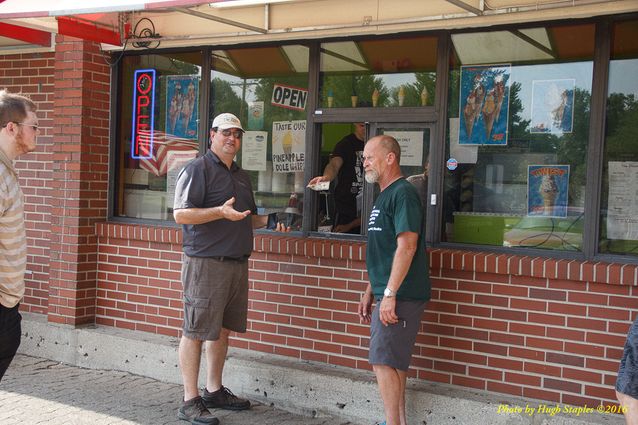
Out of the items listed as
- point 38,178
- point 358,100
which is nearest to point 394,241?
point 358,100

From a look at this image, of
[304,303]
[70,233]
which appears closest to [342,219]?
[304,303]

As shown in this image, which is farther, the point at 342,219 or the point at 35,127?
the point at 342,219

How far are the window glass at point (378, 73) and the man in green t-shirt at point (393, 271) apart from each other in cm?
101

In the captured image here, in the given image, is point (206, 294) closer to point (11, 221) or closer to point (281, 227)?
point (281, 227)

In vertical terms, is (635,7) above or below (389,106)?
above

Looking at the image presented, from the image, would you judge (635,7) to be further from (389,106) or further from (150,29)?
(150,29)

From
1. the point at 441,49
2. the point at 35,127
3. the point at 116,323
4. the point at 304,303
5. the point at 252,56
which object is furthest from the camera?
the point at 116,323

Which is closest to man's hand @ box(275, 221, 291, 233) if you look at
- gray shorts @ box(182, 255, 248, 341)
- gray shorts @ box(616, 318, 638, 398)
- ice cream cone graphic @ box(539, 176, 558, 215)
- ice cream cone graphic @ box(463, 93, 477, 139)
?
gray shorts @ box(182, 255, 248, 341)

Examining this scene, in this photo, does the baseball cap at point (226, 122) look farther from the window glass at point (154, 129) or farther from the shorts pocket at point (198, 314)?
the window glass at point (154, 129)

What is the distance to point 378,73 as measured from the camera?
582 centimetres

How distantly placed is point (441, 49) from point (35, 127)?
9.64 ft

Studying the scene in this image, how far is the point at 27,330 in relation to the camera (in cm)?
706

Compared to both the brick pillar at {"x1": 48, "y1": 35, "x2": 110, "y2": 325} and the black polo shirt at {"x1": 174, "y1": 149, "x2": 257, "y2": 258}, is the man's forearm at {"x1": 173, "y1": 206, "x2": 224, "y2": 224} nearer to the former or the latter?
the black polo shirt at {"x1": 174, "y1": 149, "x2": 257, "y2": 258}

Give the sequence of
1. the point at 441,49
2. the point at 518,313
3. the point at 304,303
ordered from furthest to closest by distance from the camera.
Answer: the point at 304,303
the point at 441,49
the point at 518,313
